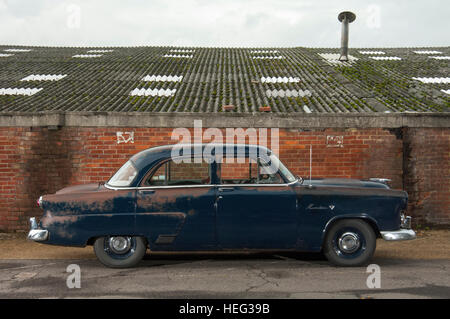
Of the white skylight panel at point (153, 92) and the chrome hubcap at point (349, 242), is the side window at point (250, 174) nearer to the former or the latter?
the chrome hubcap at point (349, 242)

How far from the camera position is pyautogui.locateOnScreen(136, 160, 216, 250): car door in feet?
18.0

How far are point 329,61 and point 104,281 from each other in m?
11.9

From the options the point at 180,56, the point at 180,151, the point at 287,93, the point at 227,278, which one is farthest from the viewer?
the point at 180,56

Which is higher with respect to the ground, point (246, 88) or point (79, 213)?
point (246, 88)

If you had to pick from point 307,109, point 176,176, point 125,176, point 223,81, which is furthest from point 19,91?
point 307,109

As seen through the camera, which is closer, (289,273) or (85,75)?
(289,273)

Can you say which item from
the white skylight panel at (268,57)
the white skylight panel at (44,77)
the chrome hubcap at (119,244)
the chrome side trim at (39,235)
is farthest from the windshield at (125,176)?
the white skylight panel at (268,57)

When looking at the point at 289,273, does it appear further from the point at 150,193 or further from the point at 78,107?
the point at 78,107

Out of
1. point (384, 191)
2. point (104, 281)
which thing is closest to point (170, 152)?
point (104, 281)

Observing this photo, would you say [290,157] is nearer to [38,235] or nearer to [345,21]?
[38,235]

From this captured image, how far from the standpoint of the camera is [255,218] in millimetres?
5523

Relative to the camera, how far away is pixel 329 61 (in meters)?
14.6

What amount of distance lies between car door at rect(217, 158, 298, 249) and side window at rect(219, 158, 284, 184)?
0.25ft

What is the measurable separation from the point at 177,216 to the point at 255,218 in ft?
3.35
